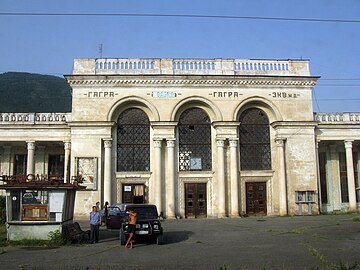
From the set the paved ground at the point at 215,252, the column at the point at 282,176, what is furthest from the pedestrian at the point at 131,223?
the column at the point at 282,176

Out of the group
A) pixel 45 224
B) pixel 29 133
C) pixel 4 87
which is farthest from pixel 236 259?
pixel 4 87

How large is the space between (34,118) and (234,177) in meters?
14.9

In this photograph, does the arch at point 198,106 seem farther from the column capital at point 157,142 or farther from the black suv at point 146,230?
the black suv at point 146,230

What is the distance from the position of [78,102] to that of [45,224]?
13.9m

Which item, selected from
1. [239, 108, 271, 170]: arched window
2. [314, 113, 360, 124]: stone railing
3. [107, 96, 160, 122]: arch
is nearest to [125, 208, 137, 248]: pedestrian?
[107, 96, 160, 122]: arch

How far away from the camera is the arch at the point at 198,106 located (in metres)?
29.0

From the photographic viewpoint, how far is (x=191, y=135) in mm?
29531

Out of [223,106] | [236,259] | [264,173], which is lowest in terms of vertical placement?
[236,259]

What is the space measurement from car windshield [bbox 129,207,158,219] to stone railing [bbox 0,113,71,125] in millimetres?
14416

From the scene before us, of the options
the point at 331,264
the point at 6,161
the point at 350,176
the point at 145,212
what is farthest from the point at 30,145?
the point at 331,264

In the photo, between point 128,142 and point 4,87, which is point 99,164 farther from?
point 4,87

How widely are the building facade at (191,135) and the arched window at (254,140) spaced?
0.07 m

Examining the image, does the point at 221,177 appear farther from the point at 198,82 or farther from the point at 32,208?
the point at 32,208

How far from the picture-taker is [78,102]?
1115 inches
